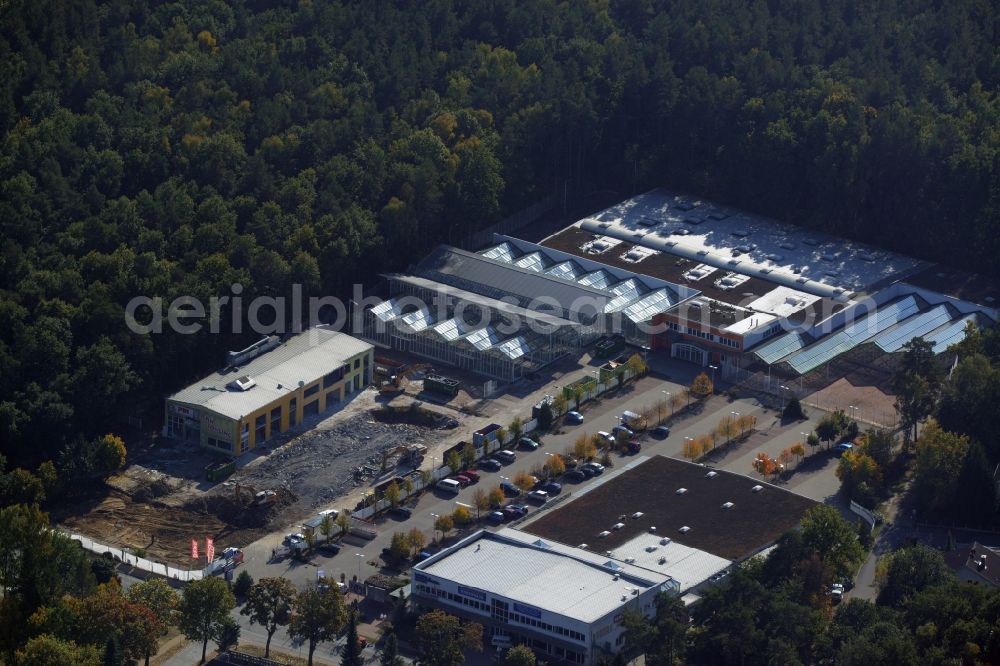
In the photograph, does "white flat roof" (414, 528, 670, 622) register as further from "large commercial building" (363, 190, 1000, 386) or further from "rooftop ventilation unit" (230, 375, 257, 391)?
"large commercial building" (363, 190, 1000, 386)

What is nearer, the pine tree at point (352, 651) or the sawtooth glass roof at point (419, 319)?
the pine tree at point (352, 651)

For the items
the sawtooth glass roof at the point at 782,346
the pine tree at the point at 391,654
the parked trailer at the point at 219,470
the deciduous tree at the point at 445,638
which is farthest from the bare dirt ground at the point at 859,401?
the pine tree at the point at 391,654

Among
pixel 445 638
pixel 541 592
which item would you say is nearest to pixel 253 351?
pixel 541 592

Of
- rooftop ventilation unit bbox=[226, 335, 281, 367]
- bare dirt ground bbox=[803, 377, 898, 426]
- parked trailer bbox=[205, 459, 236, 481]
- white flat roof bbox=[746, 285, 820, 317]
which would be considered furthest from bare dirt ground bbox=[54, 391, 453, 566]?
white flat roof bbox=[746, 285, 820, 317]

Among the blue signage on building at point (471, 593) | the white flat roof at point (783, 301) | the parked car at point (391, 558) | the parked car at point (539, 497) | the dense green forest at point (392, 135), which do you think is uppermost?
the dense green forest at point (392, 135)

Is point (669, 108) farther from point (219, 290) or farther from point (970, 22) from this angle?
point (219, 290)

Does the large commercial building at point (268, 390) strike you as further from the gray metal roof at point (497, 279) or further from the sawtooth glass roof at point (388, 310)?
the gray metal roof at point (497, 279)
